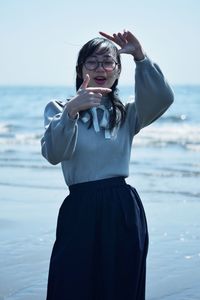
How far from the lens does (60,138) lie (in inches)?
122

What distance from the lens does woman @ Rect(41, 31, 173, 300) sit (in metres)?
3.29

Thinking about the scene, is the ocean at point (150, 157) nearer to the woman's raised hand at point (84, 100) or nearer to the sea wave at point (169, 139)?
the sea wave at point (169, 139)

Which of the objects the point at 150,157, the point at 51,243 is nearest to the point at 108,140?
the point at 51,243

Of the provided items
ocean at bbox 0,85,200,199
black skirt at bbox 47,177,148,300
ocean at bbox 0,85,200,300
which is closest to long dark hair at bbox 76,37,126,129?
ocean at bbox 0,85,200,300

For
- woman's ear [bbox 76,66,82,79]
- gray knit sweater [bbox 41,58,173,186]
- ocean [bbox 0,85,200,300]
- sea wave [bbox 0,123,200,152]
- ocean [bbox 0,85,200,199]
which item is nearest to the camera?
gray knit sweater [bbox 41,58,173,186]

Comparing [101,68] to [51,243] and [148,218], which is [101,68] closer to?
[51,243]

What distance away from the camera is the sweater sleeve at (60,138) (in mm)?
3105

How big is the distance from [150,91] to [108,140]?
0.94 ft

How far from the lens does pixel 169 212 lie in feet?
27.3

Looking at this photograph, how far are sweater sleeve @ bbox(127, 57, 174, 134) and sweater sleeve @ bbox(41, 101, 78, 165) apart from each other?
371mm

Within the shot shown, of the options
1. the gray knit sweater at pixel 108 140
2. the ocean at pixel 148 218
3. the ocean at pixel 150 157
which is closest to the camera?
the gray knit sweater at pixel 108 140

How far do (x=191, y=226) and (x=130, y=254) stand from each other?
4.33 metres

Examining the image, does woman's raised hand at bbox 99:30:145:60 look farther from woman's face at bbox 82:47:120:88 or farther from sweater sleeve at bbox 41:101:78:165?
sweater sleeve at bbox 41:101:78:165

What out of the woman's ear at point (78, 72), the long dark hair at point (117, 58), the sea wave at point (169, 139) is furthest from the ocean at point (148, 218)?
the sea wave at point (169, 139)
